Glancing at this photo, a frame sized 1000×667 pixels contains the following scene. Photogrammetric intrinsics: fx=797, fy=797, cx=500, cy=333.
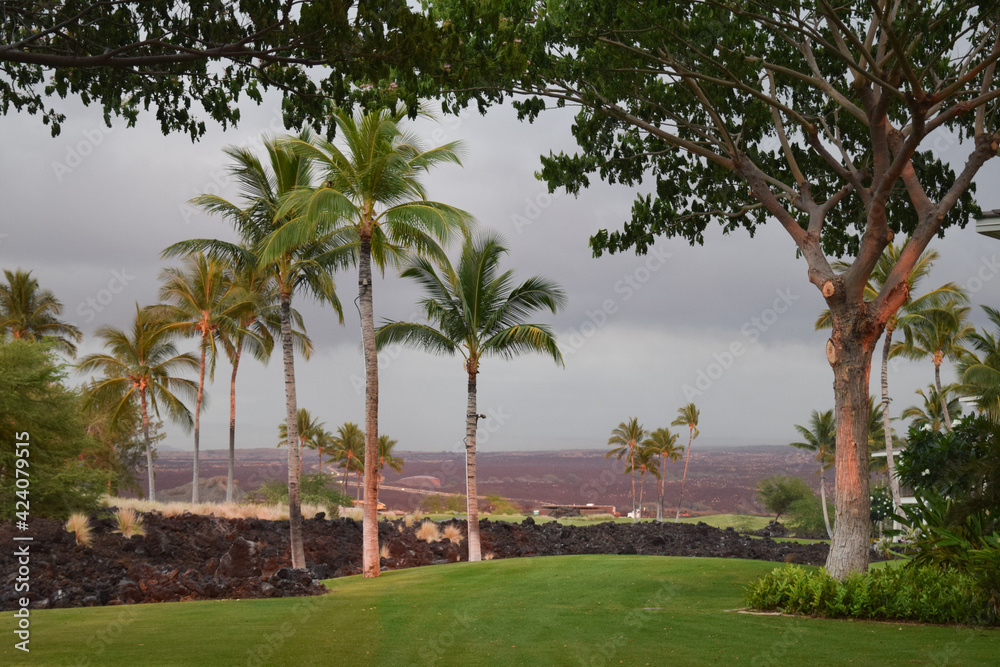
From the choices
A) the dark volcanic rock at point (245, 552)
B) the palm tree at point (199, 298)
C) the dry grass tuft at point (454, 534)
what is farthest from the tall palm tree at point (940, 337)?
the palm tree at point (199, 298)

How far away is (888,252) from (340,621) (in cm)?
3331

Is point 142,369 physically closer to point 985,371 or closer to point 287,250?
point 287,250

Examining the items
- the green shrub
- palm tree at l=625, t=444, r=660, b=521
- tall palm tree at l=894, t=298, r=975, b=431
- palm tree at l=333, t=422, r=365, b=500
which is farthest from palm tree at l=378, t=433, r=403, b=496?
the green shrub

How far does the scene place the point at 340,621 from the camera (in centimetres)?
1192

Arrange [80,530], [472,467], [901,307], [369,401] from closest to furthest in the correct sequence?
[80,530], [369,401], [472,467], [901,307]

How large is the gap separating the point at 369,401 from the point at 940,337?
36893mm

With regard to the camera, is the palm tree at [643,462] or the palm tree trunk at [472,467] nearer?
the palm tree trunk at [472,467]

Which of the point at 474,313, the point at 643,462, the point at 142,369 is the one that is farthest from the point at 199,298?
the point at 643,462

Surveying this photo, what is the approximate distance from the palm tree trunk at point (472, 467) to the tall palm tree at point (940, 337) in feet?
87.2

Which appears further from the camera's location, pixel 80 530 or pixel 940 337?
pixel 940 337

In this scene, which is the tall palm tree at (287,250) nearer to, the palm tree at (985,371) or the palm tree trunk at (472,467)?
the palm tree trunk at (472,467)

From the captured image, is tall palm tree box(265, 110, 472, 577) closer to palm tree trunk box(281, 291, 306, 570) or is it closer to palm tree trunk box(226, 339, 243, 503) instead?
palm tree trunk box(281, 291, 306, 570)

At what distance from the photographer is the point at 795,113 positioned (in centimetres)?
1514

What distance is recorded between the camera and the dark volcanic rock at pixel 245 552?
1605 centimetres
